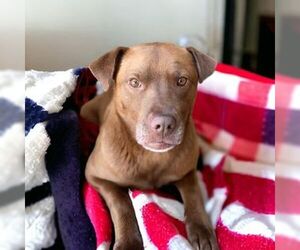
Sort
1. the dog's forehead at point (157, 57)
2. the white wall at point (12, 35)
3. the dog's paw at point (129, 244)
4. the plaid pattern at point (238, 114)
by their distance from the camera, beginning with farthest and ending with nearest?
the plaid pattern at point (238, 114) < the dog's forehead at point (157, 57) < the dog's paw at point (129, 244) < the white wall at point (12, 35)

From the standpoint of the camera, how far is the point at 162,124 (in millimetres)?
1143

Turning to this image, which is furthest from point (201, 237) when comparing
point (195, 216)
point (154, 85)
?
point (154, 85)

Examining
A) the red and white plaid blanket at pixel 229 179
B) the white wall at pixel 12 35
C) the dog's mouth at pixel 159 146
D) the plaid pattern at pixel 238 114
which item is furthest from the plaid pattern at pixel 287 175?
the plaid pattern at pixel 238 114

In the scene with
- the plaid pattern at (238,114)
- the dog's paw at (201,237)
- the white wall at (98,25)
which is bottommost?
the dog's paw at (201,237)

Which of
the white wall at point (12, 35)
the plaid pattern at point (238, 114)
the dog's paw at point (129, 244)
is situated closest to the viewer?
the white wall at point (12, 35)

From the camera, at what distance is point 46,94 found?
1270 millimetres

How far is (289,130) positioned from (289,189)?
0.13 m

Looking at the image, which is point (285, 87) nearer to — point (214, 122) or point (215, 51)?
point (214, 122)

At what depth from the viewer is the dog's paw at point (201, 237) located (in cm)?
115

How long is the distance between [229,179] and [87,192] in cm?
47

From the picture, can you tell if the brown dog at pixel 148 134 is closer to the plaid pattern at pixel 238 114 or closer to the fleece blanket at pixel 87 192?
the fleece blanket at pixel 87 192

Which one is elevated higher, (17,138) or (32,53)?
(32,53)

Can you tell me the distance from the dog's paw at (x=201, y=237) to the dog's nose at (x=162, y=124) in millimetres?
252

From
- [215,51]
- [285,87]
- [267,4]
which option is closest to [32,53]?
[285,87]
